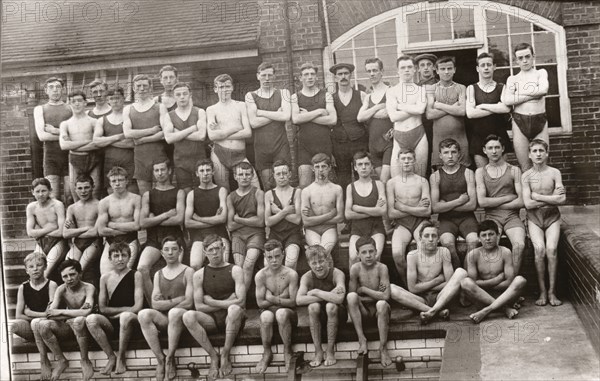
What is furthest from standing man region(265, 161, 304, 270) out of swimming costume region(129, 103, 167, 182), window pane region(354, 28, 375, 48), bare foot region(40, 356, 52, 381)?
bare foot region(40, 356, 52, 381)

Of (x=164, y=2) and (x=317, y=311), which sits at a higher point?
(x=164, y=2)

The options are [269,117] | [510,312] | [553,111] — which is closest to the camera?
[510,312]

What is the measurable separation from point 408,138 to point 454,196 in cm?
49

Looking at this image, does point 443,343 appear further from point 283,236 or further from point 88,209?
point 88,209

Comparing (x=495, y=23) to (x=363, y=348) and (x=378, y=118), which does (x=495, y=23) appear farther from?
(x=363, y=348)

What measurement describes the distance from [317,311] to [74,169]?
1.97m

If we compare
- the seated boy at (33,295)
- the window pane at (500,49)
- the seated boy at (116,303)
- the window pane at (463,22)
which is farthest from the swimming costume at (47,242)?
the window pane at (500,49)

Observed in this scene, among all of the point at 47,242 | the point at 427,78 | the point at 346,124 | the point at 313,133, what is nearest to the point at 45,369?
the point at 47,242

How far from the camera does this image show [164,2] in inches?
214

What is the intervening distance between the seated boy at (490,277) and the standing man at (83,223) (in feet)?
8.16

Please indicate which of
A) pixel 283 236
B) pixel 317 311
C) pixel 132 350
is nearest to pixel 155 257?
pixel 132 350

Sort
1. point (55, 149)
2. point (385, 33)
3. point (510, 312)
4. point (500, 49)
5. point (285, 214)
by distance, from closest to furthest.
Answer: point (510, 312)
point (285, 214)
point (55, 149)
point (500, 49)
point (385, 33)

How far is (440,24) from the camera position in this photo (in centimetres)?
502

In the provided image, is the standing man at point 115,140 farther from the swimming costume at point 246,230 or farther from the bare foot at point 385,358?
the bare foot at point 385,358
